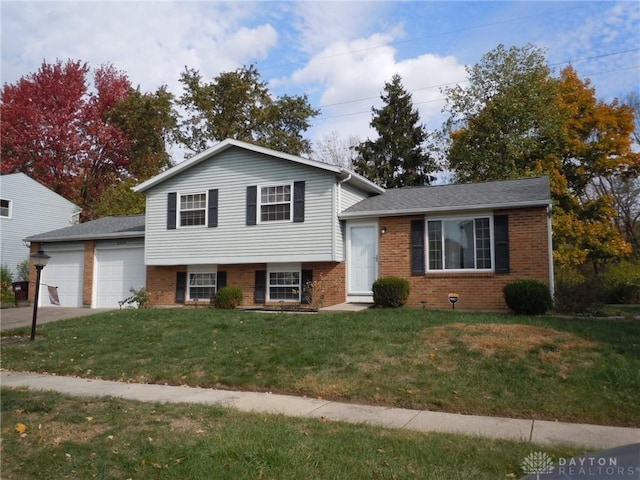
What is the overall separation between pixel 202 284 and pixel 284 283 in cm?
322

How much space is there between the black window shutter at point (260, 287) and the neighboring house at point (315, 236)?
3cm

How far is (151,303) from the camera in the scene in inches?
733

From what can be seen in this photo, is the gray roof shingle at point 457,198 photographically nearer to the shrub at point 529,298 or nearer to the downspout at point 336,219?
the downspout at point 336,219

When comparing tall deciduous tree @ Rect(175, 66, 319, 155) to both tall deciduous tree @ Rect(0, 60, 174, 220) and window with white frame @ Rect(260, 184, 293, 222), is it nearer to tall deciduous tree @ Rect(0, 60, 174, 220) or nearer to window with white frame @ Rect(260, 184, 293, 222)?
tall deciduous tree @ Rect(0, 60, 174, 220)

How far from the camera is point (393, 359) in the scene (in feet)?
26.3

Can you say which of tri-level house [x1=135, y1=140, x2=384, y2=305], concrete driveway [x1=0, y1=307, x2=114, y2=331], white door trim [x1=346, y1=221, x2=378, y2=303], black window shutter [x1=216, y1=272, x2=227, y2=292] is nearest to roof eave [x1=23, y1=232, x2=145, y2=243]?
tri-level house [x1=135, y1=140, x2=384, y2=305]

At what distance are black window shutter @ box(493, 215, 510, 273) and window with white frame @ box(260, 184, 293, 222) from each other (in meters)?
6.29

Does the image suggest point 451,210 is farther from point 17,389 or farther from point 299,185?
point 17,389

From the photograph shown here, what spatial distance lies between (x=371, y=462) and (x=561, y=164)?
26.1 meters

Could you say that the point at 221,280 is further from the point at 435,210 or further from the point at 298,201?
the point at 435,210

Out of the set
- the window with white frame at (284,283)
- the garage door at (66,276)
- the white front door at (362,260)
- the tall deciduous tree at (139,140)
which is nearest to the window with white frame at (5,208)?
the tall deciduous tree at (139,140)

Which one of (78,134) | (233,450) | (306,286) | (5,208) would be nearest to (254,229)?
(306,286)

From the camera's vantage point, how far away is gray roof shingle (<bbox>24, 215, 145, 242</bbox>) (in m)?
19.6

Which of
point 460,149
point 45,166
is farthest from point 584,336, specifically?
point 45,166
